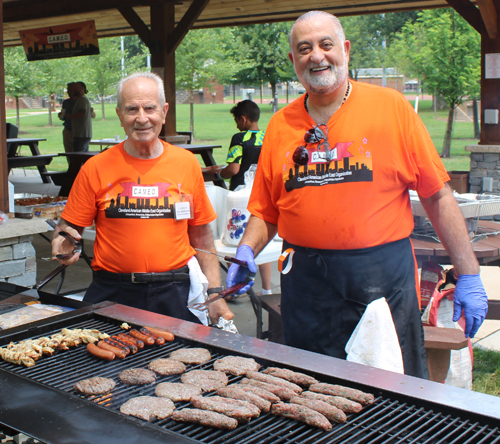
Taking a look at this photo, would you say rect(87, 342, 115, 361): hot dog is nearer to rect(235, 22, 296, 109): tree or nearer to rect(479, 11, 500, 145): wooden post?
rect(479, 11, 500, 145): wooden post

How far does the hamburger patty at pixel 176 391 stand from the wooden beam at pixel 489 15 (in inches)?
284

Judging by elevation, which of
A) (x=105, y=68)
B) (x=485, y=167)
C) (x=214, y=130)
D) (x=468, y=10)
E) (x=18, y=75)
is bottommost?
(x=485, y=167)

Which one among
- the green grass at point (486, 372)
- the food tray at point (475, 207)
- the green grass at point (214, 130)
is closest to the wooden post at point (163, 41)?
the food tray at point (475, 207)

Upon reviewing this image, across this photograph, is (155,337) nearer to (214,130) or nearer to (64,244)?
(64,244)

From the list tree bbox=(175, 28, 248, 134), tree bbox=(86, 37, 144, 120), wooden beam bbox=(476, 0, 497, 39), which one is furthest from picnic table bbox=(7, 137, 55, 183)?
tree bbox=(86, 37, 144, 120)

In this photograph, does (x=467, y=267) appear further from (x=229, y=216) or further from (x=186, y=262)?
(x=229, y=216)

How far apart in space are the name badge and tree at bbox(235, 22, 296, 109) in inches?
1318

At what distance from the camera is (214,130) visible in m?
31.7

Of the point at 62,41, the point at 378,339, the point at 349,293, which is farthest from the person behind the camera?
the point at 62,41

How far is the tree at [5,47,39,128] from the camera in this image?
93.7ft

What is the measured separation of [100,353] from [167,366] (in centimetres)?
27

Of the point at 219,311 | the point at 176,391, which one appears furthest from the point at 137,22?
the point at 176,391

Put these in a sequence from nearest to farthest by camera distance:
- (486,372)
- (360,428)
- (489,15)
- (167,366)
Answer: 1. (360,428)
2. (167,366)
3. (486,372)
4. (489,15)

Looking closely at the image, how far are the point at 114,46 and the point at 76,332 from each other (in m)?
34.7
